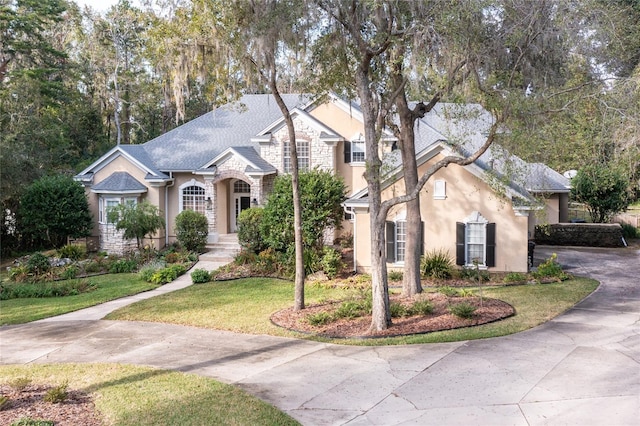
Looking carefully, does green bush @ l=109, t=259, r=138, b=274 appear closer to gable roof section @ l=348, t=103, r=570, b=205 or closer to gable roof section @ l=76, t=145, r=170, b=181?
gable roof section @ l=76, t=145, r=170, b=181

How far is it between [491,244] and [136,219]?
533 inches

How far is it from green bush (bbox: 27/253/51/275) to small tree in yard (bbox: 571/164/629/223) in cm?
2413

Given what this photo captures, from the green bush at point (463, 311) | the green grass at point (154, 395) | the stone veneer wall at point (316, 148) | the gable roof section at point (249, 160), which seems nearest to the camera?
the green grass at point (154, 395)

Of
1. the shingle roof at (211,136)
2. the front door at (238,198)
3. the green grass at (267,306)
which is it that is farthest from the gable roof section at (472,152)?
the front door at (238,198)

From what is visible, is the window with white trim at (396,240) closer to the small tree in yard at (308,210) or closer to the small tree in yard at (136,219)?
the small tree in yard at (308,210)

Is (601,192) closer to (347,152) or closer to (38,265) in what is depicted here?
(347,152)

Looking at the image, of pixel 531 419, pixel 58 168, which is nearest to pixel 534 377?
pixel 531 419

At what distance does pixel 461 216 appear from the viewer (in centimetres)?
1928

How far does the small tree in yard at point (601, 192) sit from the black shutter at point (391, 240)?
1346cm

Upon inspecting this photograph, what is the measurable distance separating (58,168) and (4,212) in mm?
6141

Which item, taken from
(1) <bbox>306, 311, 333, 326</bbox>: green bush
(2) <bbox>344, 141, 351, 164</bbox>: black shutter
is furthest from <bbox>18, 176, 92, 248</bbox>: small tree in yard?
(1) <bbox>306, 311, 333, 326</bbox>: green bush

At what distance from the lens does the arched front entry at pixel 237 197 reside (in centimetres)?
2706

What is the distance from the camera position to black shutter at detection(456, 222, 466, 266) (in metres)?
19.2

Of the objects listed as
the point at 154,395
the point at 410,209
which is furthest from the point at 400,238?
the point at 154,395
